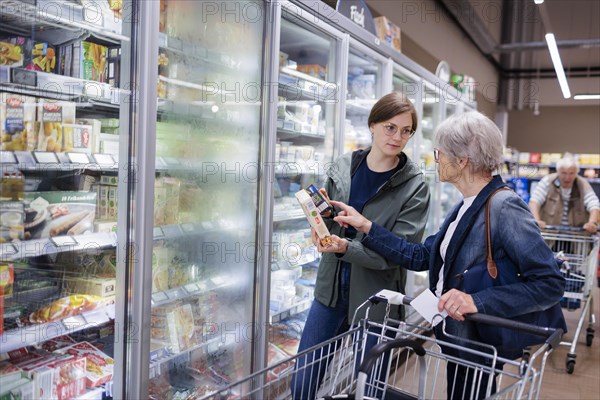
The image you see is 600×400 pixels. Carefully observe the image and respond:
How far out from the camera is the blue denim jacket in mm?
1613

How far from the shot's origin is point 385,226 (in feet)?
7.40

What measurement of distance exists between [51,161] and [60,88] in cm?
25

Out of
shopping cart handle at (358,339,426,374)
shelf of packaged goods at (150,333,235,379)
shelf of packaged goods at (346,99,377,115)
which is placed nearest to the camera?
shopping cart handle at (358,339,426,374)

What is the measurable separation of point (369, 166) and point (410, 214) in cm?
30

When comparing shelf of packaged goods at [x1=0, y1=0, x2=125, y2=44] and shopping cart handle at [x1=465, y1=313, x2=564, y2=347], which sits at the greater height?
shelf of packaged goods at [x1=0, y1=0, x2=125, y2=44]

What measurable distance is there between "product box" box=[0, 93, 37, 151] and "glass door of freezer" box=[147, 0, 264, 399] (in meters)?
0.59

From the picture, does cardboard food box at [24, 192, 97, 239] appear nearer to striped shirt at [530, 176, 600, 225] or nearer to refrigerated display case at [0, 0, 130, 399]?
refrigerated display case at [0, 0, 130, 399]

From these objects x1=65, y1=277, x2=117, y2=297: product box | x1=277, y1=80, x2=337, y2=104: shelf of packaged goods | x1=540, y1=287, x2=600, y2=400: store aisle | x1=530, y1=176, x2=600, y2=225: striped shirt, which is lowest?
x1=540, y1=287, x2=600, y2=400: store aisle

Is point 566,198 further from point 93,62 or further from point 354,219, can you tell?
point 93,62

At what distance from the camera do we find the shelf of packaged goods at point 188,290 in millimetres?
2221

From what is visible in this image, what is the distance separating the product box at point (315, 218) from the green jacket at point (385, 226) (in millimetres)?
112

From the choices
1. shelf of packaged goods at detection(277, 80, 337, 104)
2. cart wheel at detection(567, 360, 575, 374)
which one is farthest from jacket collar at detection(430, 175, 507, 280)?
cart wheel at detection(567, 360, 575, 374)

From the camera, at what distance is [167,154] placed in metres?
2.35

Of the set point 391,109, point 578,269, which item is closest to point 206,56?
point 391,109
